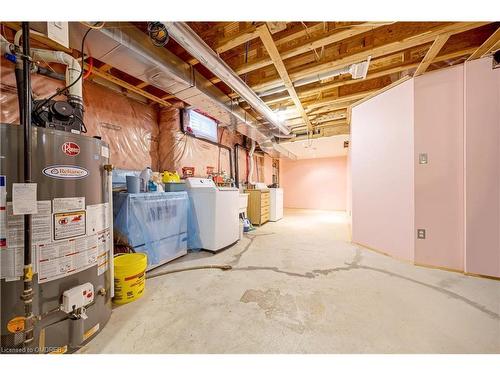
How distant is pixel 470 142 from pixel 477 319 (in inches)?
69.4

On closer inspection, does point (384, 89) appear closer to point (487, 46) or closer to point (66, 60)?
point (487, 46)

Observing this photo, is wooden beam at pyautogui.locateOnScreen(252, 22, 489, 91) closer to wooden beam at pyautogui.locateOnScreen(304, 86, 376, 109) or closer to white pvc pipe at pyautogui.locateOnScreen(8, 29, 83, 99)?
wooden beam at pyautogui.locateOnScreen(304, 86, 376, 109)

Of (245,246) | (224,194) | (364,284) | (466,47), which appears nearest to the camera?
(364,284)

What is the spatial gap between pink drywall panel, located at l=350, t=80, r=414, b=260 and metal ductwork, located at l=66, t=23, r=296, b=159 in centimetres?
218

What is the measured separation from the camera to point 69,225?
1.05 m

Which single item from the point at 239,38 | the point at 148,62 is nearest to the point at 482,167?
the point at 239,38

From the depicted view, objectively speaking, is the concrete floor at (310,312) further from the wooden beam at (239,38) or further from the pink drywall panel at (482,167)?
the wooden beam at (239,38)

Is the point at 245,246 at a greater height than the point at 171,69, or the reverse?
the point at 171,69

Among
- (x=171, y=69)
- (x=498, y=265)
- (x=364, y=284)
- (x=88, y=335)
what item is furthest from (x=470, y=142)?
(x=88, y=335)

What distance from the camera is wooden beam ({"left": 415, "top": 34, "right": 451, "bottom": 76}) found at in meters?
1.73

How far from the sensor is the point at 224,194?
2773mm

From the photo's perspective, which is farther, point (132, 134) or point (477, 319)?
point (132, 134)

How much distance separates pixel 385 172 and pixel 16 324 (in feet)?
11.9

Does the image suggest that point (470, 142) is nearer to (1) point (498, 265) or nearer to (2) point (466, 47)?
(2) point (466, 47)
